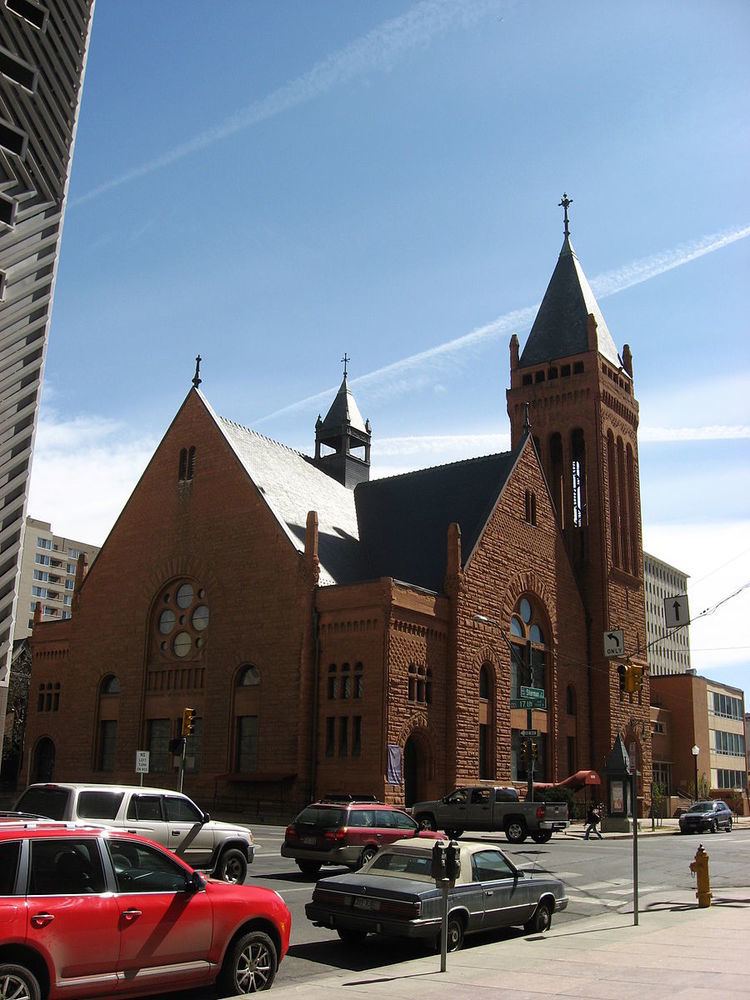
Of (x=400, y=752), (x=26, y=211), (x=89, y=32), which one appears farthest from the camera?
(x=400, y=752)

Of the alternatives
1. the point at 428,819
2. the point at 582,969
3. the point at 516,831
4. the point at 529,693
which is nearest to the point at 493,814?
the point at 516,831

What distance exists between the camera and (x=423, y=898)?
12.6 m

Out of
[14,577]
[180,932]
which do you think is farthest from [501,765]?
[180,932]

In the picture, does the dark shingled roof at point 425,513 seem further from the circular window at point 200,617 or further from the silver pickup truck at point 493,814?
the silver pickup truck at point 493,814

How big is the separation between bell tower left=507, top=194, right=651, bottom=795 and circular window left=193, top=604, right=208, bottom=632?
2121 centimetres

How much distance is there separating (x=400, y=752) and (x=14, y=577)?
18158mm

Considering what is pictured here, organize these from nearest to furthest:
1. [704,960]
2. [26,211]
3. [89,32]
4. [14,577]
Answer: [704,960]
[14,577]
[26,211]
[89,32]

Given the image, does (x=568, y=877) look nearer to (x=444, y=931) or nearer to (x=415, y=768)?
(x=444, y=931)

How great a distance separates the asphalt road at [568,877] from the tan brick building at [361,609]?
19.3 ft

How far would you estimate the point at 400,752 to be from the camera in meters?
38.7

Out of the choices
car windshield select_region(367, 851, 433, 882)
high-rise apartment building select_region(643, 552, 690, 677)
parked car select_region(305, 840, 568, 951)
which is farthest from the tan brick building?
high-rise apartment building select_region(643, 552, 690, 677)

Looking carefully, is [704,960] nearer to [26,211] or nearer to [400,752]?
[26,211]

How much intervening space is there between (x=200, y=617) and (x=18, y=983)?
38.7 meters

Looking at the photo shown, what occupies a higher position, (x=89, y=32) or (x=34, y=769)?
(x=89, y=32)
